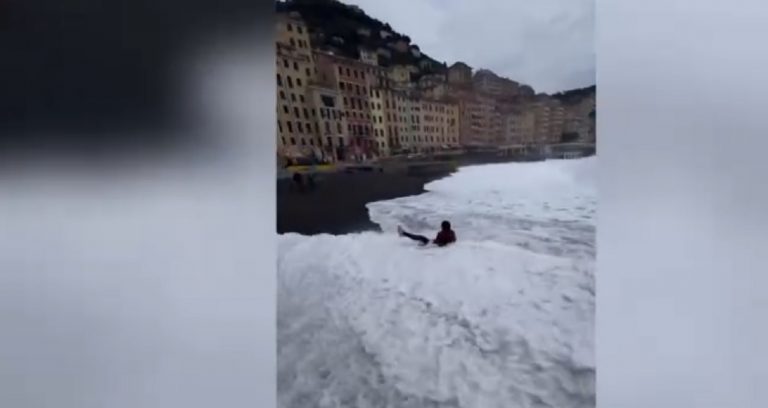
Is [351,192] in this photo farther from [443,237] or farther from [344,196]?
[443,237]

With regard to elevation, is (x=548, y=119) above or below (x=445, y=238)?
above

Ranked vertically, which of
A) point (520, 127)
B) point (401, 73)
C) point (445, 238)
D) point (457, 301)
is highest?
point (401, 73)

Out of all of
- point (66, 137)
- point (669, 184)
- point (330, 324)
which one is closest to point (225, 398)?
point (330, 324)

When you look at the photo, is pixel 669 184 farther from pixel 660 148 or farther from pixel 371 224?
pixel 371 224

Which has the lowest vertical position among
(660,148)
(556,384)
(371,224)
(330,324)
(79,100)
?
(556,384)

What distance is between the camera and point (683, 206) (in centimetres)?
135

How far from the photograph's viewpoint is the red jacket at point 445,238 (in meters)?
1.39

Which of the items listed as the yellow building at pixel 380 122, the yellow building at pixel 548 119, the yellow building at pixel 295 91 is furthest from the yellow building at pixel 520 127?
the yellow building at pixel 295 91

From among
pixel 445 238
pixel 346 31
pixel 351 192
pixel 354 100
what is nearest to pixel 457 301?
pixel 445 238

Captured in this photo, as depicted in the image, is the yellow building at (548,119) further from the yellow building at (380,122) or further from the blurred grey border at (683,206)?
the yellow building at (380,122)

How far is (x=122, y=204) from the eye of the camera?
1389 mm

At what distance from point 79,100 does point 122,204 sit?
8.9 inches

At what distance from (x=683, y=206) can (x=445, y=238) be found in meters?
0.46

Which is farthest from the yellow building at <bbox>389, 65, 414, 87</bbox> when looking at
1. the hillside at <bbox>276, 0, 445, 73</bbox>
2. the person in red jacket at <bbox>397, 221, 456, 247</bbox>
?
the person in red jacket at <bbox>397, 221, 456, 247</bbox>
